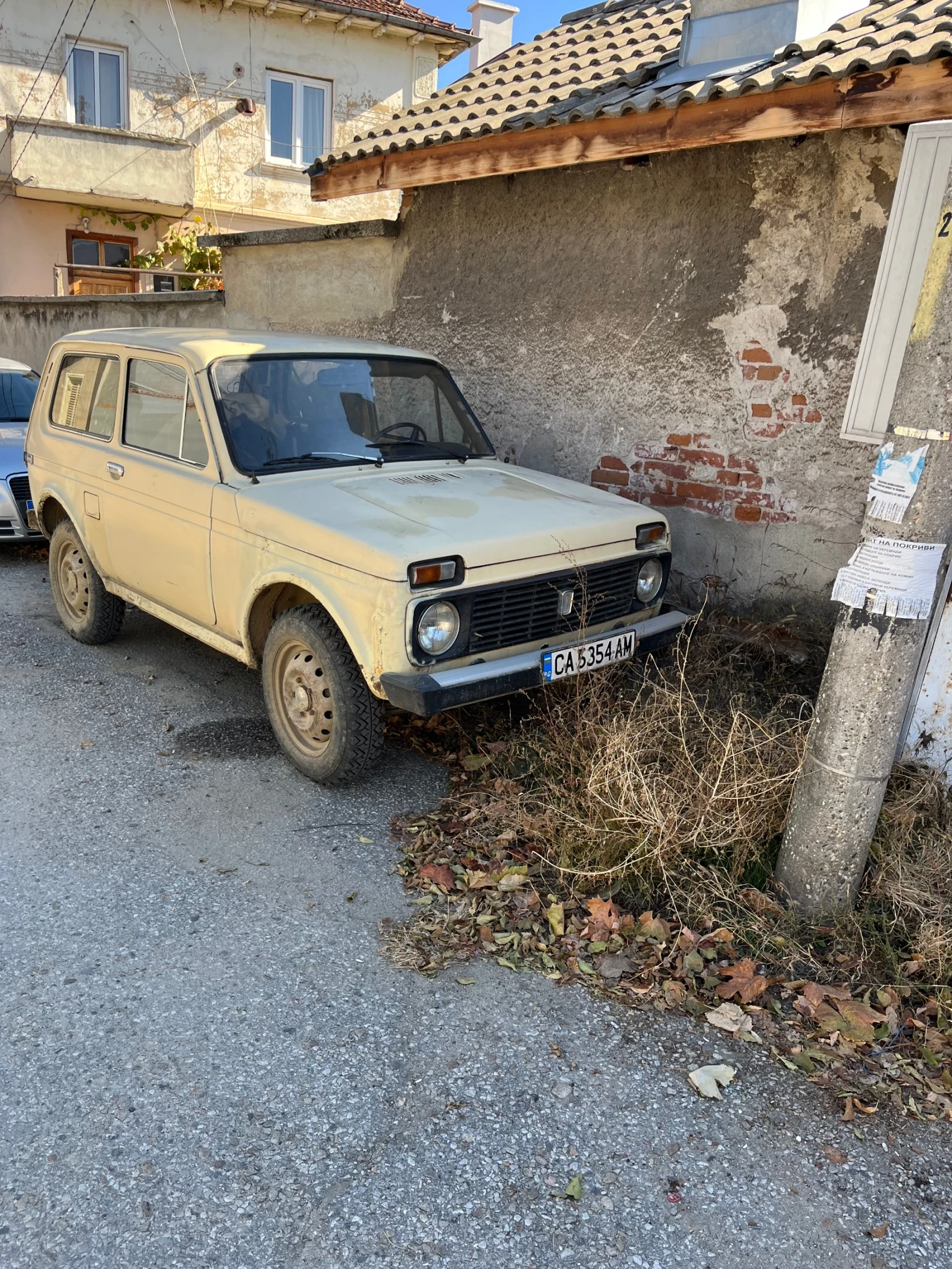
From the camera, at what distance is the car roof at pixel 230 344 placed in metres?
4.73

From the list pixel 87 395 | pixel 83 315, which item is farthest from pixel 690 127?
pixel 83 315

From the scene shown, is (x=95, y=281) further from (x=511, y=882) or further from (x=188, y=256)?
(x=511, y=882)

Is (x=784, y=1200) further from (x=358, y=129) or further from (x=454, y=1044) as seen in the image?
(x=358, y=129)

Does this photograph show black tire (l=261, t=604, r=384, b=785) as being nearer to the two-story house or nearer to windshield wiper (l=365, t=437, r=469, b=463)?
windshield wiper (l=365, t=437, r=469, b=463)

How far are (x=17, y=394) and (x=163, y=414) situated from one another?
5079mm

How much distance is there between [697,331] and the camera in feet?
18.1

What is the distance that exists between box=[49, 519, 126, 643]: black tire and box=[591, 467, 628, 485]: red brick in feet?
10.1

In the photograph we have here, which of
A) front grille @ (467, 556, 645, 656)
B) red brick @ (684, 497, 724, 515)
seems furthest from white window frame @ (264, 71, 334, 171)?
front grille @ (467, 556, 645, 656)

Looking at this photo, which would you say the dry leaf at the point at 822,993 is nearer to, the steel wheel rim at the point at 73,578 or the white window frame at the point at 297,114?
the steel wheel rim at the point at 73,578

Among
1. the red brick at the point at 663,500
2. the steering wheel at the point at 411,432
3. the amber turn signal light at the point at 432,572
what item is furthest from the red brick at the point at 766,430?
the amber turn signal light at the point at 432,572

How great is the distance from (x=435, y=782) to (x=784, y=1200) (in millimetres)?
2335

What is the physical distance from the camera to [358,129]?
2069 centimetres

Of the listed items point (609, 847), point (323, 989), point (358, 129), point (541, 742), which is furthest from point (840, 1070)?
point (358, 129)

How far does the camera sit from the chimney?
19062mm
